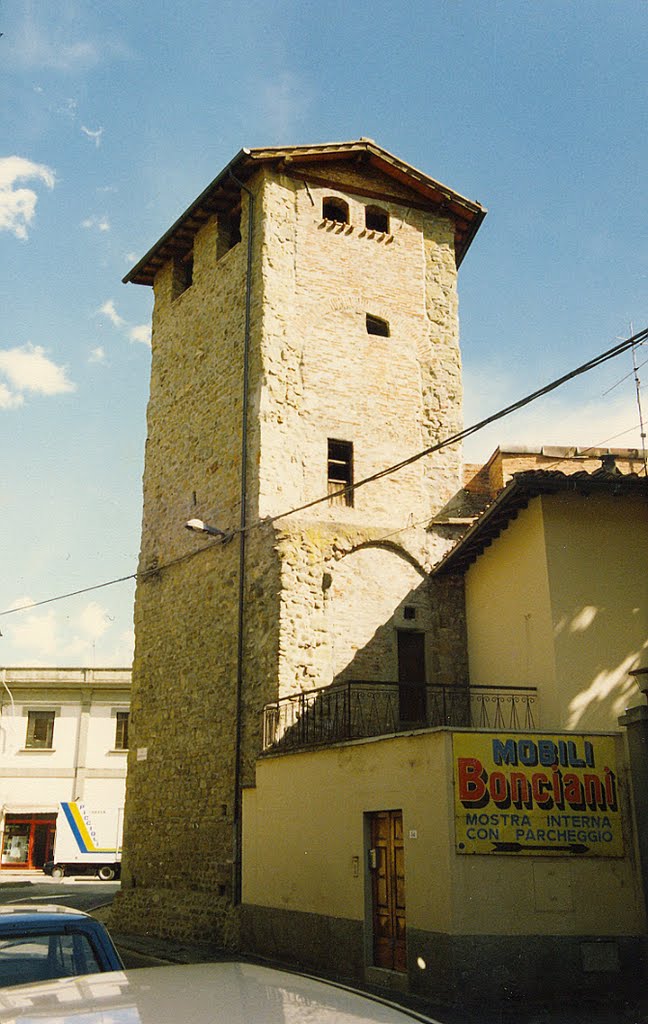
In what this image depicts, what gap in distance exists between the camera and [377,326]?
18.2 meters

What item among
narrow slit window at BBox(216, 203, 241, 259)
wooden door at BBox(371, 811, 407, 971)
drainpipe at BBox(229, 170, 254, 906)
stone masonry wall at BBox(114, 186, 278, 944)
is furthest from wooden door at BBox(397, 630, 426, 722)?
narrow slit window at BBox(216, 203, 241, 259)

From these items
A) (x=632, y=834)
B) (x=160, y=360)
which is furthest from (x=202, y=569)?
(x=632, y=834)

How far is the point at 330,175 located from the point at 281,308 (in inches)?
132

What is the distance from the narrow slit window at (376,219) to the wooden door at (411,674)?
859 cm

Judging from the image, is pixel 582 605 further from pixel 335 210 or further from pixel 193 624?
pixel 335 210

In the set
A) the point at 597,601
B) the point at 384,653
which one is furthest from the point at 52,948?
the point at 384,653

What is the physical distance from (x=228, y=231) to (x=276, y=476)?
6392mm

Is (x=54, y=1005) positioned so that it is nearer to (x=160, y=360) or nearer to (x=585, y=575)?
(x=585, y=575)

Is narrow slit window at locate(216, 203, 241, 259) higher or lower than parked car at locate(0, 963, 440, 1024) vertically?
higher

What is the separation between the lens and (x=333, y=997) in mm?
2496

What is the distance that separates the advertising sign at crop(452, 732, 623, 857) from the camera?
32.8 ft

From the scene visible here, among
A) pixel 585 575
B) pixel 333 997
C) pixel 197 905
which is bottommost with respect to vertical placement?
pixel 197 905

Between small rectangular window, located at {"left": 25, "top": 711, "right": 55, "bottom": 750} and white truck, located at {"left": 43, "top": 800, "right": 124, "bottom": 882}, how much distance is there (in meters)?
Result: 3.28

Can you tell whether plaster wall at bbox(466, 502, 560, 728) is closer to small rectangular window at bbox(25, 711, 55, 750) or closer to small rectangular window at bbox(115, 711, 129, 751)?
small rectangular window at bbox(115, 711, 129, 751)
